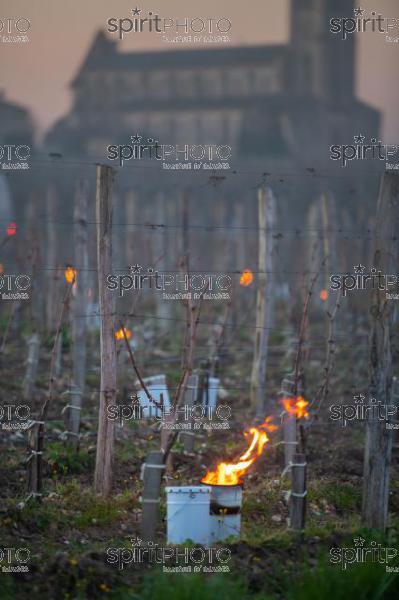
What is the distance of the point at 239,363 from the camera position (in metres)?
18.5

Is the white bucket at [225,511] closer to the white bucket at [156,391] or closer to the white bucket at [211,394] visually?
the white bucket at [156,391]

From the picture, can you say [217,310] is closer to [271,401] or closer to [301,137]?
[271,401]

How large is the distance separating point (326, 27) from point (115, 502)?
66810 mm

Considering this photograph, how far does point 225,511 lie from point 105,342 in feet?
7.78

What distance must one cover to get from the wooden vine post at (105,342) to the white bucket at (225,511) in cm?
161

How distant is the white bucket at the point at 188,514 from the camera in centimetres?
837

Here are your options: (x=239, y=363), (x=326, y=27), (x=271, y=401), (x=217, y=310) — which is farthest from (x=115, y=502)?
(x=326, y=27)

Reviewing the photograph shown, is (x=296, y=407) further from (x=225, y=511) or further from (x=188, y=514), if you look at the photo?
(x=188, y=514)

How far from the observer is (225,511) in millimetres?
8695

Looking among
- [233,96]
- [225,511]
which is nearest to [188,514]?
[225,511]

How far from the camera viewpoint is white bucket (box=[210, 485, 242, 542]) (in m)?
8.65

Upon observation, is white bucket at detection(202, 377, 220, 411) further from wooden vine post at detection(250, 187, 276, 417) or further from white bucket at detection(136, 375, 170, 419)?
white bucket at detection(136, 375, 170, 419)

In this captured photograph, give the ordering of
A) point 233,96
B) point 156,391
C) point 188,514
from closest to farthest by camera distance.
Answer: point 188,514, point 156,391, point 233,96

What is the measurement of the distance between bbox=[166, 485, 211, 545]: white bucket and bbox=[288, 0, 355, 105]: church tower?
2428 inches
